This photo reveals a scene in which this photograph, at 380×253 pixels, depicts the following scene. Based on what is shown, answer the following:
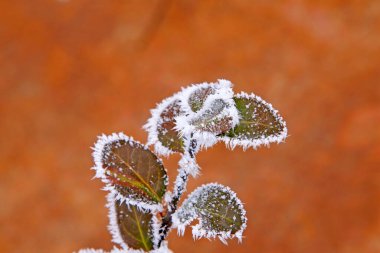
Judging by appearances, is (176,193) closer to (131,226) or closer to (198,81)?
(131,226)

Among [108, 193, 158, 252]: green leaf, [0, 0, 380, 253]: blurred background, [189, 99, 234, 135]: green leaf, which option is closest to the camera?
→ [189, 99, 234, 135]: green leaf

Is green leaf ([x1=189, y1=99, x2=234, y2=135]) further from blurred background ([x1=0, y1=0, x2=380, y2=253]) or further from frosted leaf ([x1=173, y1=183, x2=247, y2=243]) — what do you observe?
blurred background ([x1=0, y1=0, x2=380, y2=253])

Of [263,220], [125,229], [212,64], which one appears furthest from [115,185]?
[212,64]

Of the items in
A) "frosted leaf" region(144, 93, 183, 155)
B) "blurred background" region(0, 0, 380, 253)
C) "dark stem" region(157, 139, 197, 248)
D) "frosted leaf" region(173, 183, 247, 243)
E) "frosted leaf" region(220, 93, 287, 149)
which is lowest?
"frosted leaf" region(173, 183, 247, 243)

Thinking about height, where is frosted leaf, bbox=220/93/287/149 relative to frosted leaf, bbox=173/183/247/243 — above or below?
above

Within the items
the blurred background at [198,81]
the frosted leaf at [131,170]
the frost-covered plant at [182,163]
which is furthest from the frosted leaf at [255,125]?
the blurred background at [198,81]

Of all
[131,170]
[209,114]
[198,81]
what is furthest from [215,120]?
[198,81]

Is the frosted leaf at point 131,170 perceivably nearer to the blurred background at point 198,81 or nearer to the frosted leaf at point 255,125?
the frosted leaf at point 255,125

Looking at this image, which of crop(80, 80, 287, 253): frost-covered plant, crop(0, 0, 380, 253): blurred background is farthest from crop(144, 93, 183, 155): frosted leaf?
crop(0, 0, 380, 253): blurred background
